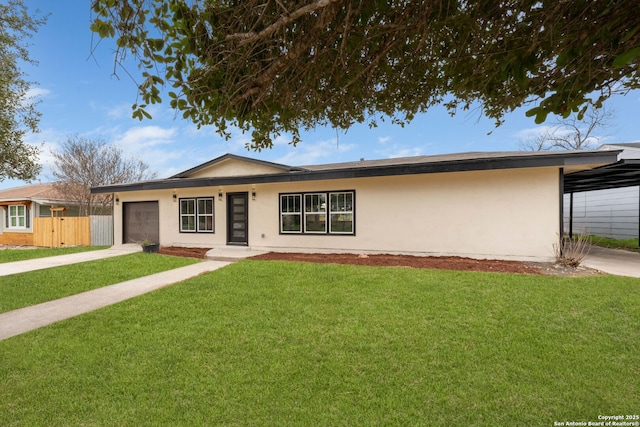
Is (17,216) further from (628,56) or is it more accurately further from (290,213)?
(628,56)

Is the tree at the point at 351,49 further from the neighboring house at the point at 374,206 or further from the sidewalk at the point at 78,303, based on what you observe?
the neighboring house at the point at 374,206

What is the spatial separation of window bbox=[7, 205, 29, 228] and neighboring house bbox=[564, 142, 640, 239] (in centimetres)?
3006

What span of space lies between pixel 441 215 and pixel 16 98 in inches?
549

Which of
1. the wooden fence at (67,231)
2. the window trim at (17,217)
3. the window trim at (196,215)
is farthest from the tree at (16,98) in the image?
the window trim at (17,217)

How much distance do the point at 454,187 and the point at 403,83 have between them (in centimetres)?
576

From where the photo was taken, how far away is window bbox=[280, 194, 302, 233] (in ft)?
35.2

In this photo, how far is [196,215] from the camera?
12.5m

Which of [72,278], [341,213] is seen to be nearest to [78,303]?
[72,278]

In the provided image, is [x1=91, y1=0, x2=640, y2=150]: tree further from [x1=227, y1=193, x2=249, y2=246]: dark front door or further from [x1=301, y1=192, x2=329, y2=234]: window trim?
[x1=227, y1=193, x2=249, y2=246]: dark front door

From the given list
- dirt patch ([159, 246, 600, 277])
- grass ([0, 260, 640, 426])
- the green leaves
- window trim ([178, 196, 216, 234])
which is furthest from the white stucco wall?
the green leaves

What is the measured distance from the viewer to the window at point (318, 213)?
10109 millimetres

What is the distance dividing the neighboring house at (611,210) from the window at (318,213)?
1045 centimetres

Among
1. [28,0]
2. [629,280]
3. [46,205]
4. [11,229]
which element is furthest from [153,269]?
[11,229]

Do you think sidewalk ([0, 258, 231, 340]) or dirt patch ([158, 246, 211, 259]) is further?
dirt patch ([158, 246, 211, 259])
